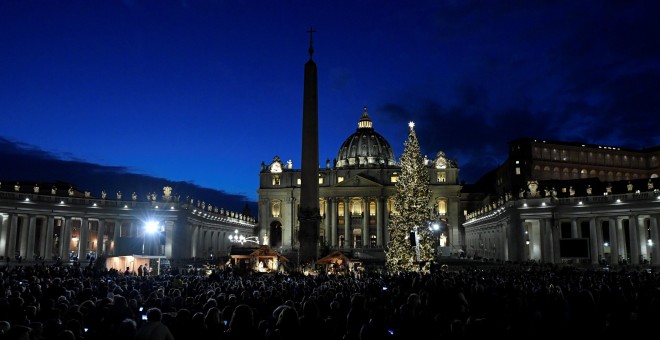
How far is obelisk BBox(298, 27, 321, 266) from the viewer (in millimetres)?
42062

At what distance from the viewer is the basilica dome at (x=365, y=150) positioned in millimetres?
146875

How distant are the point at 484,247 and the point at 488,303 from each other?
→ 94899mm

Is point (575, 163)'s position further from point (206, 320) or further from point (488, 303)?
point (206, 320)

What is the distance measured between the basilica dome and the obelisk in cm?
9949

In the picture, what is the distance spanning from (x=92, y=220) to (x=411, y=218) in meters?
52.7

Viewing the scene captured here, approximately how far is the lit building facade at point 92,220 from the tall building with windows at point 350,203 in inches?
1083

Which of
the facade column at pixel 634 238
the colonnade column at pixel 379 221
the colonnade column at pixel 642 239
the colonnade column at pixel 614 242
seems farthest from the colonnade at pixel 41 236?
the colonnade column at pixel 642 239

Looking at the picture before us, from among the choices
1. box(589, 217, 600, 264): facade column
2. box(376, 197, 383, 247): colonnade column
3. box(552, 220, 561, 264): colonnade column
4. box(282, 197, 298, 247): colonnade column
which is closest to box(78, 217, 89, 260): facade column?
box(282, 197, 298, 247): colonnade column

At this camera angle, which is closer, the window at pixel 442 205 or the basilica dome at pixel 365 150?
the window at pixel 442 205

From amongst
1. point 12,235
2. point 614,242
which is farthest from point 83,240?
point 614,242

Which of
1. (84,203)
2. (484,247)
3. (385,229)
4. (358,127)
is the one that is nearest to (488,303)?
(84,203)

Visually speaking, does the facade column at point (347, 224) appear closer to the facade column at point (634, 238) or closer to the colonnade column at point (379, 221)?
the colonnade column at point (379, 221)

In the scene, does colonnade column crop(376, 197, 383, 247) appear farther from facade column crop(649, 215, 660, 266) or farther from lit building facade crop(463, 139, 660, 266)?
facade column crop(649, 215, 660, 266)

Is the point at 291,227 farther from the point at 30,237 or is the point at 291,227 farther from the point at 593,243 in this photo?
the point at 593,243
